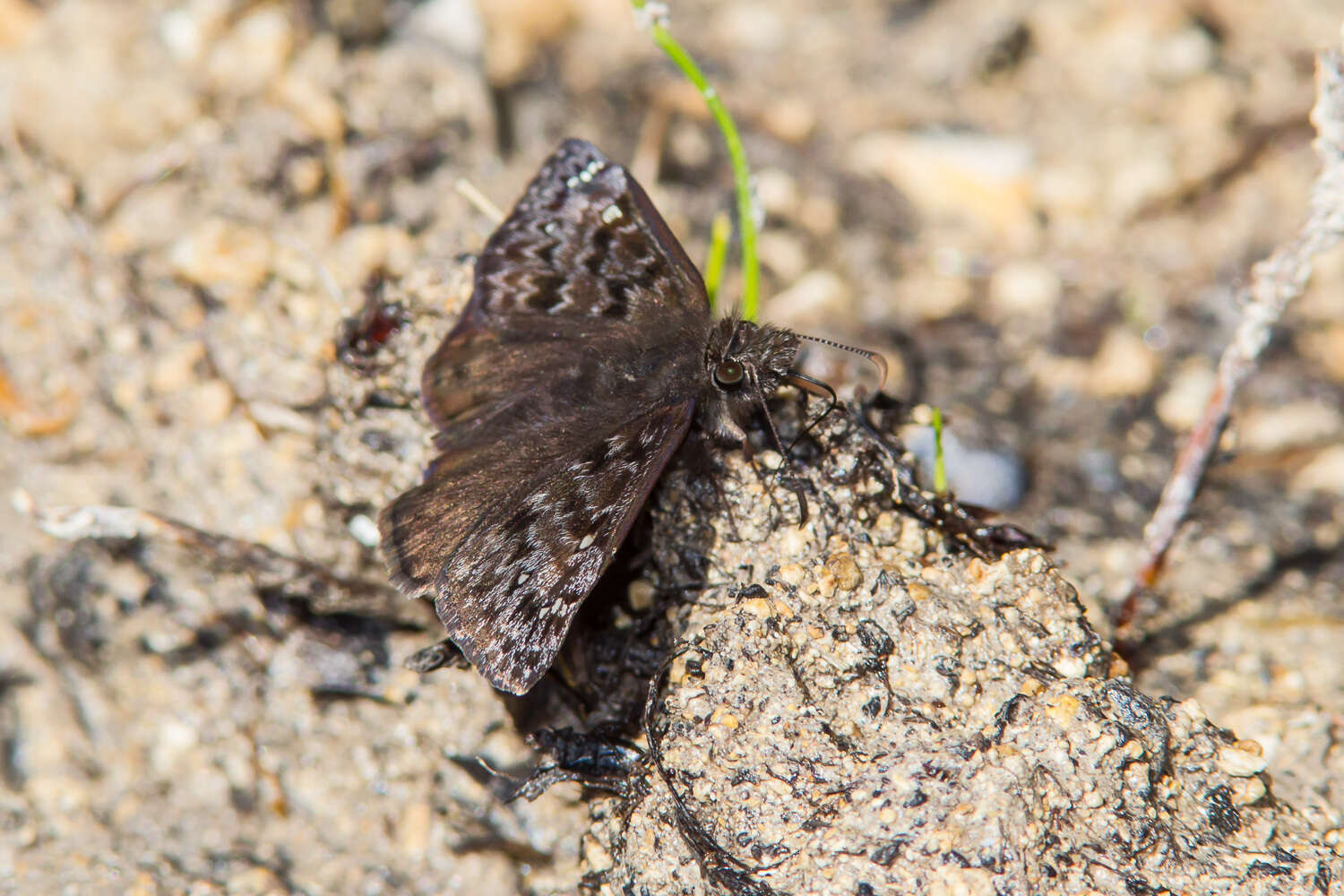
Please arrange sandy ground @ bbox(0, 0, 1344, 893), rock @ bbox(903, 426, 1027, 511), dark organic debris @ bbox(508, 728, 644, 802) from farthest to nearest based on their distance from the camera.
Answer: rock @ bbox(903, 426, 1027, 511) < sandy ground @ bbox(0, 0, 1344, 893) < dark organic debris @ bbox(508, 728, 644, 802)

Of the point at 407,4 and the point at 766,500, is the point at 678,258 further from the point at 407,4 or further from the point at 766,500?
the point at 407,4

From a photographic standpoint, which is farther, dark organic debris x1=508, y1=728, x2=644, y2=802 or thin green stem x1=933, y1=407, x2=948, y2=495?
thin green stem x1=933, y1=407, x2=948, y2=495

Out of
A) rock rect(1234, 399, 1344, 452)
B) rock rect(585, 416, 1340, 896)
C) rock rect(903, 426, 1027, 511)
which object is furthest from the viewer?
rock rect(1234, 399, 1344, 452)

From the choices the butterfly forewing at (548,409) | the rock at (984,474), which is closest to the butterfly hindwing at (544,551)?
the butterfly forewing at (548,409)

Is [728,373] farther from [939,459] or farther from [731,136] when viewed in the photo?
[731,136]

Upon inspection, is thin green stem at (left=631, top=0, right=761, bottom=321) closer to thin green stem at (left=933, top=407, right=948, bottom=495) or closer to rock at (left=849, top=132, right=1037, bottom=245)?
thin green stem at (left=933, top=407, right=948, bottom=495)

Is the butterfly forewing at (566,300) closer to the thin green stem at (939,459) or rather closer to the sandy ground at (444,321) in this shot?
the sandy ground at (444,321)

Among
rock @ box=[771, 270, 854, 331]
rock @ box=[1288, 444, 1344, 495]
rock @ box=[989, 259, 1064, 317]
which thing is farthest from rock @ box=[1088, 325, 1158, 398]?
rock @ box=[771, 270, 854, 331]

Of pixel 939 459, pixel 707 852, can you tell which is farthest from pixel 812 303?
pixel 707 852

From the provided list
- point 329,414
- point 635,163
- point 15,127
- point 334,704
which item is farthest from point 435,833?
point 15,127
